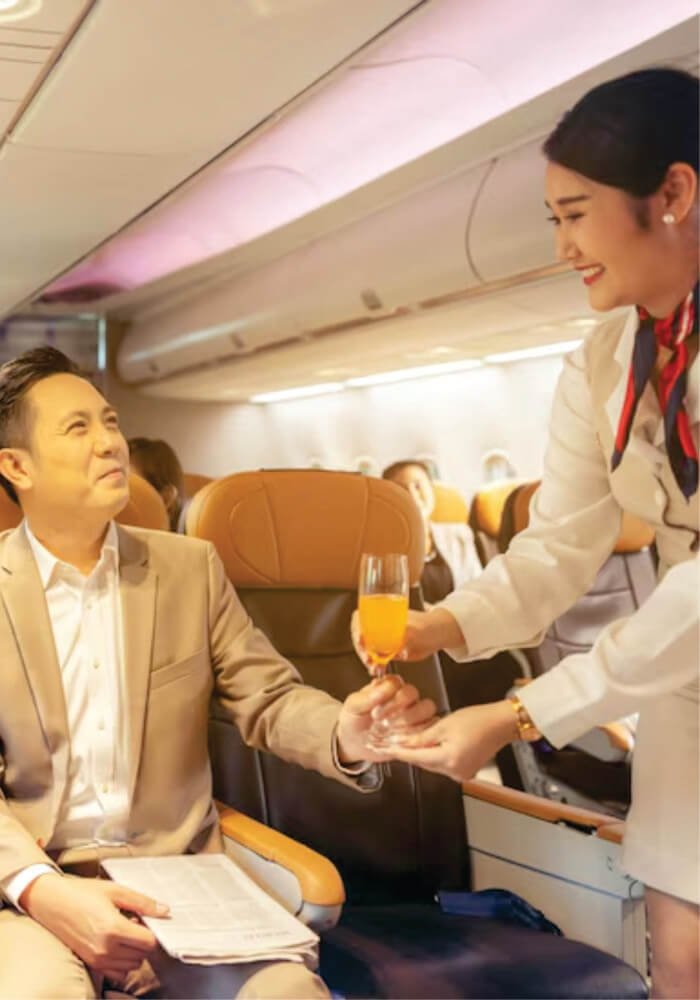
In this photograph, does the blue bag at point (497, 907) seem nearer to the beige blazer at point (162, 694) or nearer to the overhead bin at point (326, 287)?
the beige blazer at point (162, 694)

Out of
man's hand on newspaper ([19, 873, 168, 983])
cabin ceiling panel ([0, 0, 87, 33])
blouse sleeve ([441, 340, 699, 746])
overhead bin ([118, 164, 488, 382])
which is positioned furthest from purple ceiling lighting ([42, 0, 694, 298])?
man's hand on newspaper ([19, 873, 168, 983])

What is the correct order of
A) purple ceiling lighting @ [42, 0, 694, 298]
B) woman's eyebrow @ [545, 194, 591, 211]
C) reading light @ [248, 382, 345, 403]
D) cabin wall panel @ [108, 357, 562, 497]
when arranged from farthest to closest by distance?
reading light @ [248, 382, 345, 403] → cabin wall panel @ [108, 357, 562, 497] → purple ceiling lighting @ [42, 0, 694, 298] → woman's eyebrow @ [545, 194, 591, 211]

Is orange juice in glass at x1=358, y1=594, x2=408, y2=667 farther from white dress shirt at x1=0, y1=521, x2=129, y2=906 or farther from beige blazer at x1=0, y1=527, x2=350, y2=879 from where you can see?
white dress shirt at x1=0, y1=521, x2=129, y2=906

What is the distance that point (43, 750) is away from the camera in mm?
2137

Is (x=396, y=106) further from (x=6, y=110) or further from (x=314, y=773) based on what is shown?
(x=314, y=773)

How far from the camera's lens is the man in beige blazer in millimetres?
2143

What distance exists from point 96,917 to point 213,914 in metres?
0.19

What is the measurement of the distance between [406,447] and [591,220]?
560 cm

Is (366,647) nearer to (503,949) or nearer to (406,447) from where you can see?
(503,949)

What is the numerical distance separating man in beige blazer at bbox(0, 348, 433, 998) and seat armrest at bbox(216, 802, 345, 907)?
0.09 meters

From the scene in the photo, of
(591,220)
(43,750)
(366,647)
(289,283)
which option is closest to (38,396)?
(43,750)

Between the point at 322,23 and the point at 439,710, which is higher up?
the point at 322,23

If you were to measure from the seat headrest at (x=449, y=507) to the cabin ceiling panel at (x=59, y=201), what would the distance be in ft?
6.86

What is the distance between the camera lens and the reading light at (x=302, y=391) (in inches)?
304
